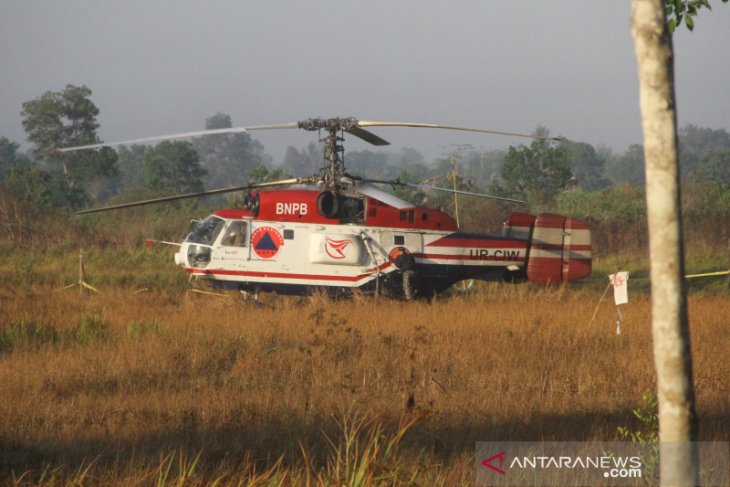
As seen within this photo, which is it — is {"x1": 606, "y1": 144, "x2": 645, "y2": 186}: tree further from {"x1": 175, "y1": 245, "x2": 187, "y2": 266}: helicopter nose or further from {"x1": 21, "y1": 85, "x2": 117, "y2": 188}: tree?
{"x1": 175, "y1": 245, "x2": 187, "y2": 266}: helicopter nose

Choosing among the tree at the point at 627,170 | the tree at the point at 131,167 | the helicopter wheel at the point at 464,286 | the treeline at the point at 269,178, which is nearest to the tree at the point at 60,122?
the treeline at the point at 269,178

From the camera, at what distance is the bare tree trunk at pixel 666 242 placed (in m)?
3.95

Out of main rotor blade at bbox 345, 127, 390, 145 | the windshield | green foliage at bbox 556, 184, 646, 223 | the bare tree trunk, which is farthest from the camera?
green foliage at bbox 556, 184, 646, 223

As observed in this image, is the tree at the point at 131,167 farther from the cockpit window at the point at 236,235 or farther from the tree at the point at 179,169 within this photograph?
the cockpit window at the point at 236,235

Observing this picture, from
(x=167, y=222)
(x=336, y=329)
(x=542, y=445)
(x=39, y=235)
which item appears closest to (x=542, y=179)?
(x=167, y=222)

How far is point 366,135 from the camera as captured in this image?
1633cm

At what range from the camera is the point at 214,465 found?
6.72 m

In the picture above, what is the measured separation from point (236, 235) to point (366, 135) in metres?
3.09

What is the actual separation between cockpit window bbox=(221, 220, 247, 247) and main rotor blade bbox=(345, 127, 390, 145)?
275 centimetres

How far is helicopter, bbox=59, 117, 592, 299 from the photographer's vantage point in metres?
16.8

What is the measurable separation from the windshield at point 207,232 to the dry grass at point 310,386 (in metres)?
1.23

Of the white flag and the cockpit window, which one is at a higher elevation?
the cockpit window

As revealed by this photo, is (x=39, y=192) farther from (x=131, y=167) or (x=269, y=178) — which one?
(x=131, y=167)

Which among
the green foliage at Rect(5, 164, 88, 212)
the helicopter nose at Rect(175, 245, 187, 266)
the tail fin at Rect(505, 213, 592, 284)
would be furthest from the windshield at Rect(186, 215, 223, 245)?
the green foliage at Rect(5, 164, 88, 212)
